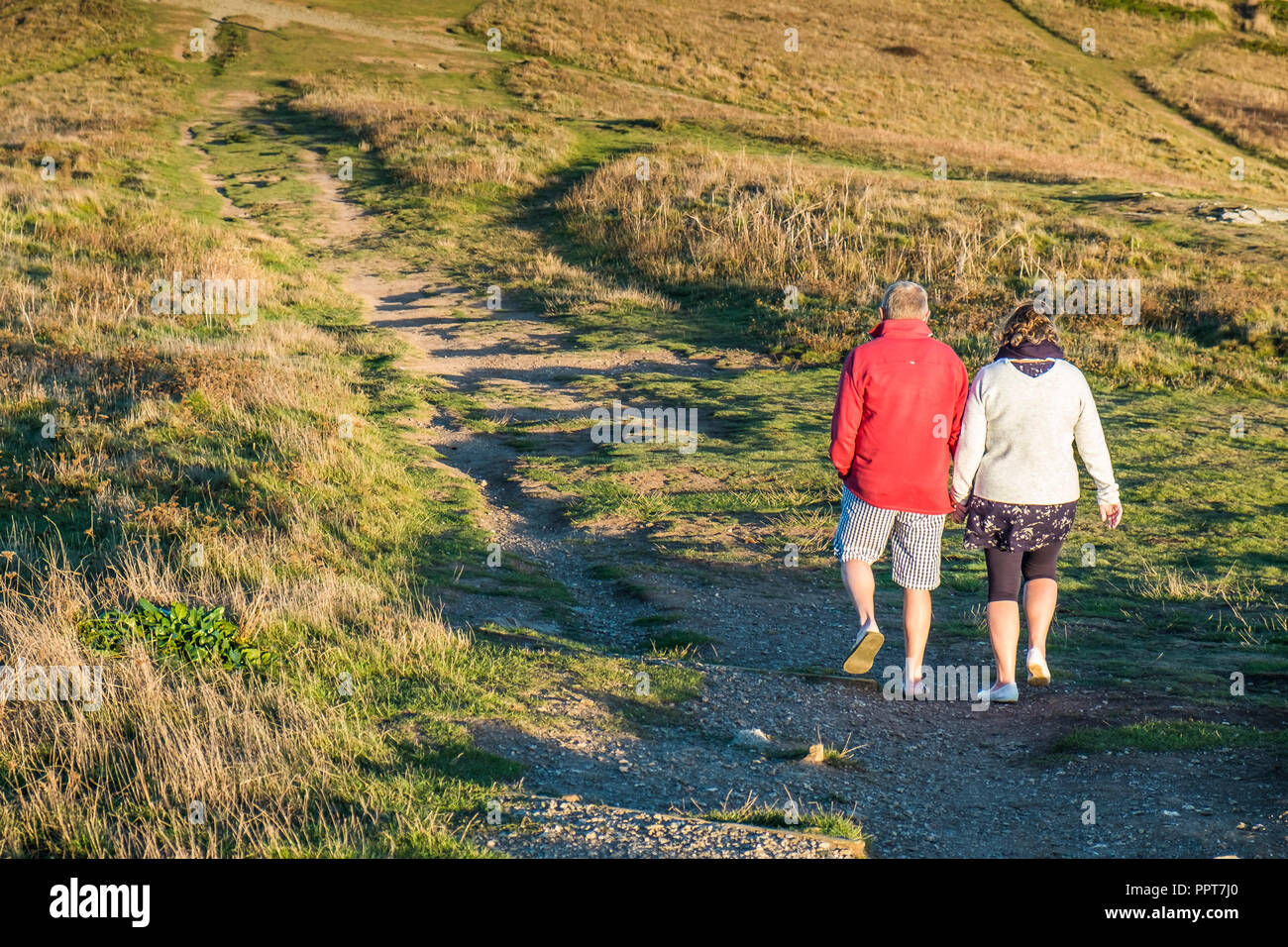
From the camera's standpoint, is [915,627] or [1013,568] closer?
[1013,568]

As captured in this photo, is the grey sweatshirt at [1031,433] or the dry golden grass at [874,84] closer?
the grey sweatshirt at [1031,433]

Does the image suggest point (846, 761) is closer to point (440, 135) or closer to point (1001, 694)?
point (1001, 694)

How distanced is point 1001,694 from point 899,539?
3.91ft

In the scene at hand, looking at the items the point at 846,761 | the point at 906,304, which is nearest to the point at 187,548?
the point at 846,761

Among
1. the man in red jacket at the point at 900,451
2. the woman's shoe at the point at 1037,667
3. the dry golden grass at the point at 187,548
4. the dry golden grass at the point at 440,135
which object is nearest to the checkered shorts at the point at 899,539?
the man in red jacket at the point at 900,451

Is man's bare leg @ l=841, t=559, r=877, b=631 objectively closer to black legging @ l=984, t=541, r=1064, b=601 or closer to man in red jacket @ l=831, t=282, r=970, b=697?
man in red jacket @ l=831, t=282, r=970, b=697

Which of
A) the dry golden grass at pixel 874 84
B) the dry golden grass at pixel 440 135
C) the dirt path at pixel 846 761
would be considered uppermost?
the dry golden grass at pixel 874 84

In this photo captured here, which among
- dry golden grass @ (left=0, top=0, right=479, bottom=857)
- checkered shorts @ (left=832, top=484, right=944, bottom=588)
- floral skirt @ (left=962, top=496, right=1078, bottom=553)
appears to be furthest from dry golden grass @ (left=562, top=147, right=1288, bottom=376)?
floral skirt @ (left=962, top=496, right=1078, bottom=553)

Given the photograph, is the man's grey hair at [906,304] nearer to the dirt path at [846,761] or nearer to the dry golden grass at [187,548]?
the dirt path at [846,761]

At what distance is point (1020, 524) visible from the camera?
6.23 m

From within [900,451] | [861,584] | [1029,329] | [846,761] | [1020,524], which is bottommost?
[846,761]

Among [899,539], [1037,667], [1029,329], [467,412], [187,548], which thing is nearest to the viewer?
[1029,329]

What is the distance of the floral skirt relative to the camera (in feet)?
20.4

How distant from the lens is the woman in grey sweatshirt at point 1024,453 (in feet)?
20.1
